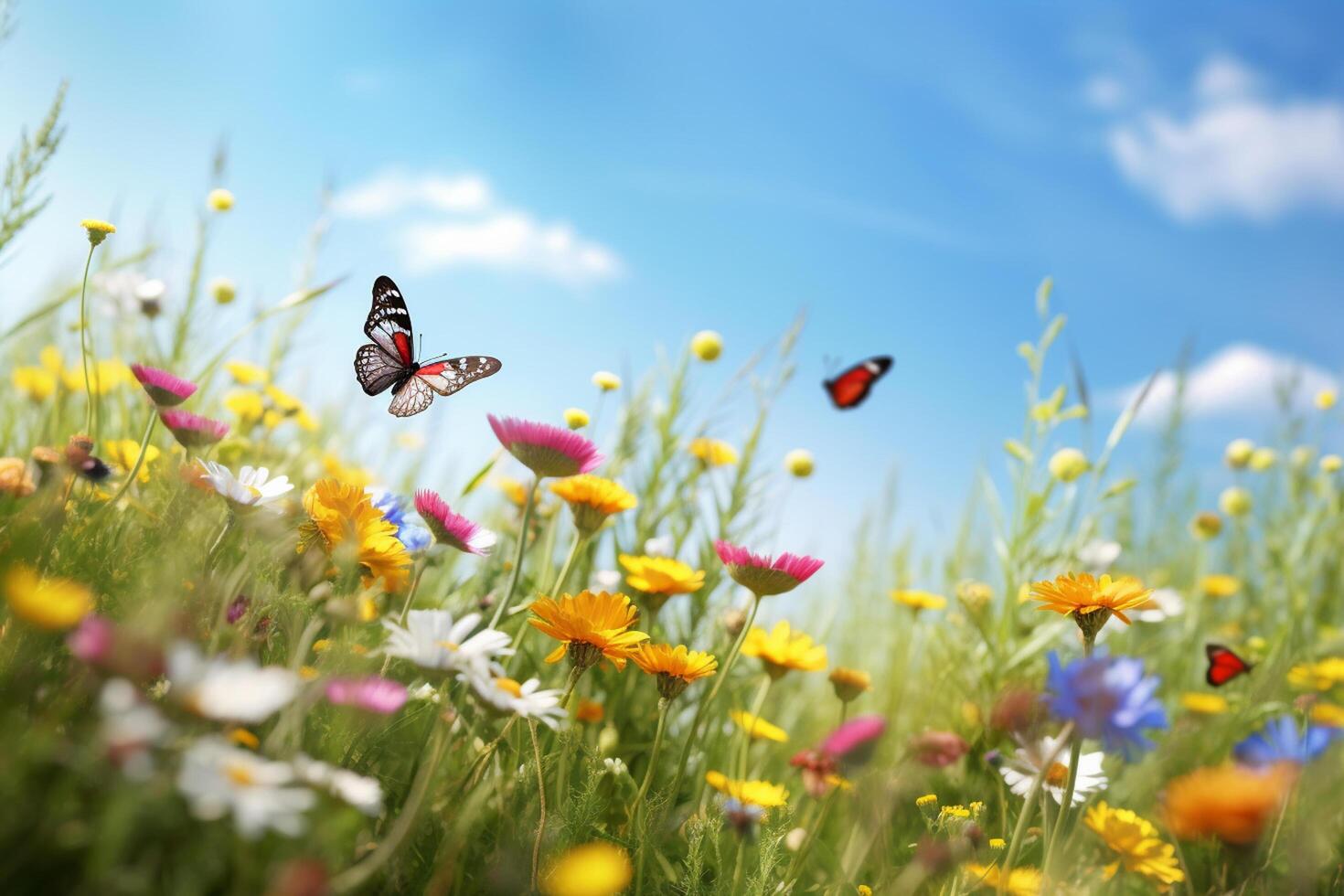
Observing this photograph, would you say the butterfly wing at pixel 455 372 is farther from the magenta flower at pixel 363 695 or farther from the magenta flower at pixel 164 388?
the magenta flower at pixel 363 695

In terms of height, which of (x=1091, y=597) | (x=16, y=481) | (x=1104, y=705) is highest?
(x=1091, y=597)

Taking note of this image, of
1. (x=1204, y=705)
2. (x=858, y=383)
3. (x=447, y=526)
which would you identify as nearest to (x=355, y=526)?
(x=447, y=526)

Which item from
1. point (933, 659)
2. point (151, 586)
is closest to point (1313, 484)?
point (933, 659)

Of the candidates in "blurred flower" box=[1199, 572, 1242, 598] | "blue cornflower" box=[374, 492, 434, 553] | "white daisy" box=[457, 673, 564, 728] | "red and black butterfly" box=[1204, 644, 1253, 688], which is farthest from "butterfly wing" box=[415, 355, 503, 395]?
"blurred flower" box=[1199, 572, 1242, 598]

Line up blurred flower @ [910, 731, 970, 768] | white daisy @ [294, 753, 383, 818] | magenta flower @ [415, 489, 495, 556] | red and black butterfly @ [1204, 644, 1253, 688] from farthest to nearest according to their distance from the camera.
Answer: red and black butterfly @ [1204, 644, 1253, 688], blurred flower @ [910, 731, 970, 768], magenta flower @ [415, 489, 495, 556], white daisy @ [294, 753, 383, 818]

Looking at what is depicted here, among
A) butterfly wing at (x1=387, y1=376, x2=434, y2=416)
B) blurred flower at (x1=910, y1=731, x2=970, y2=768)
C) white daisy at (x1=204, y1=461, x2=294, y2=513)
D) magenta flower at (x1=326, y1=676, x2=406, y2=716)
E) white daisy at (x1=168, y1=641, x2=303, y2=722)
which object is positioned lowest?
magenta flower at (x1=326, y1=676, x2=406, y2=716)

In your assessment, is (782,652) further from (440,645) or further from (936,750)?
(440,645)

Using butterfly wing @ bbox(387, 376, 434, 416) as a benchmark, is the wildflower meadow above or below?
below

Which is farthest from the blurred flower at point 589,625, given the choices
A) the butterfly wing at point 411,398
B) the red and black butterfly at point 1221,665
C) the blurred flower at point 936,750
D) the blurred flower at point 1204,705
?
the blurred flower at point 1204,705

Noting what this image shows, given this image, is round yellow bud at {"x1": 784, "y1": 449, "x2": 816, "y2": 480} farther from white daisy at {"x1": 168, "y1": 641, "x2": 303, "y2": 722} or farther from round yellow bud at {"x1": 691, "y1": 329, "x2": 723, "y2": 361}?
white daisy at {"x1": 168, "y1": 641, "x2": 303, "y2": 722}
